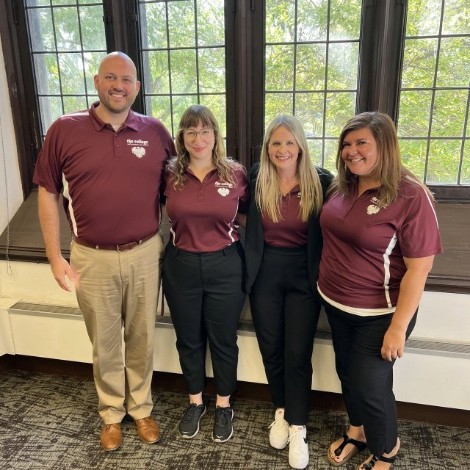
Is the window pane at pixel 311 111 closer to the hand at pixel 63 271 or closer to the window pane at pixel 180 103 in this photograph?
the window pane at pixel 180 103

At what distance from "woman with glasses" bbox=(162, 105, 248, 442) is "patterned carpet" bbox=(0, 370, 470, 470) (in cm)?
14

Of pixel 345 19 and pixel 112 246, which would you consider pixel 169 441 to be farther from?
pixel 345 19

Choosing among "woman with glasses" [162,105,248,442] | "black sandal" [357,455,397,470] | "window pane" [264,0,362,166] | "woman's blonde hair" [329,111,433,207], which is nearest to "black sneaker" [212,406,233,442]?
"woman with glasses" [162,105,248,442]

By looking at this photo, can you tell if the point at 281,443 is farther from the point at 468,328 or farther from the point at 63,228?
the point at 63,228

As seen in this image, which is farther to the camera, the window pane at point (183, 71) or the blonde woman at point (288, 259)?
the window pane at point (183, 71)

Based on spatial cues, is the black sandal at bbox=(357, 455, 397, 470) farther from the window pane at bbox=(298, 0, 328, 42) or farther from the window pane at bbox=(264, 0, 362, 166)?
the window pane at bbox=(298, 0, 328, 42)

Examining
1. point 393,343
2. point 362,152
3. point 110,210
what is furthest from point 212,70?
point 393,343

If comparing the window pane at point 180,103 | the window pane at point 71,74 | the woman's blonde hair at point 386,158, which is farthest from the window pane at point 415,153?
the window pane at point 71,74

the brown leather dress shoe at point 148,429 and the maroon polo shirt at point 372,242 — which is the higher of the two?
the maroon polo shirt at point 372,242

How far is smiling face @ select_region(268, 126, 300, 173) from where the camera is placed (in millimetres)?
1631

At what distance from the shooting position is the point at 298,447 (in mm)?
1799

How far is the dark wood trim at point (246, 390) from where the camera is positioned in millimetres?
1998

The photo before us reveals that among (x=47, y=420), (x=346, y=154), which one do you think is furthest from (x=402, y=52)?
(x=47, y=420)

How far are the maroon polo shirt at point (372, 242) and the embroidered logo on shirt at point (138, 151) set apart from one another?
748mm
